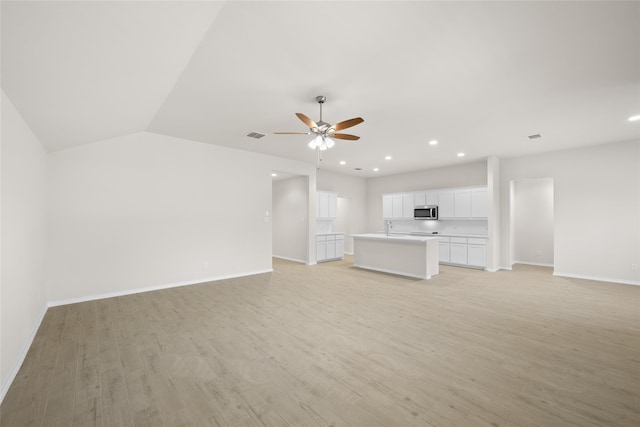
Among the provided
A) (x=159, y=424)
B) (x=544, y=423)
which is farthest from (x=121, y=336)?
(x=544, y=423)

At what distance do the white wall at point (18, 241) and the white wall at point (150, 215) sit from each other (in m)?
0.63

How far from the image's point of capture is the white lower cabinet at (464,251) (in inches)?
268

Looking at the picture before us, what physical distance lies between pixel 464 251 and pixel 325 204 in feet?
13.3

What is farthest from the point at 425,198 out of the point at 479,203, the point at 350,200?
the point at 350,200

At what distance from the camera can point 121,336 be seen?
297 cm

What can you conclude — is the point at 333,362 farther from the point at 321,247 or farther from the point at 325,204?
the point at 325,204

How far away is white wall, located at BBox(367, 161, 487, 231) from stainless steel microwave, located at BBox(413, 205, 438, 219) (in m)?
0.74

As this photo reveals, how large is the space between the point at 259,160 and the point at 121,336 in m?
4.32

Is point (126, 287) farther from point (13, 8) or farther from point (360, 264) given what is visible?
point (360, 264)

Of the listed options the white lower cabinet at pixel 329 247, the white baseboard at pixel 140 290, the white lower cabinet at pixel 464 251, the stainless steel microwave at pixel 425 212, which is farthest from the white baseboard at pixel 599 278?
the white baseboard at pixel 140 290

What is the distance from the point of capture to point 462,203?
7.41 m

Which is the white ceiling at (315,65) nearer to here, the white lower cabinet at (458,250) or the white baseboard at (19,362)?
the white baseboard at (19,362)

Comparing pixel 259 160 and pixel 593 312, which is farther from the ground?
pixel 259 160

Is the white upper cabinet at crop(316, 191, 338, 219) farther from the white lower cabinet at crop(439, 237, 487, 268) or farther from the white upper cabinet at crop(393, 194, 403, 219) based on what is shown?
the white lower cabinet at crop(439, 237, 487, 268)
